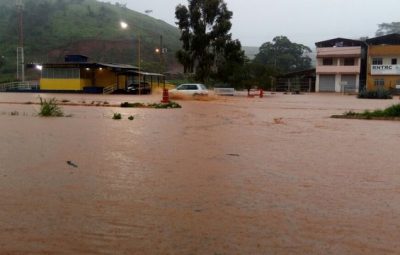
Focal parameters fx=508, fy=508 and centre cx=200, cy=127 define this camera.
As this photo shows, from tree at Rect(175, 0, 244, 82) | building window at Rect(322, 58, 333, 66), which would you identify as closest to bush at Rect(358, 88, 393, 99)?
tree at Rect(175, 0, 244, 82)

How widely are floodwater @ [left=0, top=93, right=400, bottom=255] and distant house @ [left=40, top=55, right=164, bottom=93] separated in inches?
1646

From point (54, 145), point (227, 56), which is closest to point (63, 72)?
point (227, 56)

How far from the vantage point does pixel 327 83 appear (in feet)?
228

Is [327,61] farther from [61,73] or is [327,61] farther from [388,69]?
[61,73]

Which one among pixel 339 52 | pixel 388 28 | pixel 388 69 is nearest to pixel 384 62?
pixel 388 69

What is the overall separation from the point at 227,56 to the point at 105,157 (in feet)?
158

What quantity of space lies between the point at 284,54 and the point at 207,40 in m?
43.5

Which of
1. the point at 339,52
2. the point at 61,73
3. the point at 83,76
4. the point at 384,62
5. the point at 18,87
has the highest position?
the point at 339,52

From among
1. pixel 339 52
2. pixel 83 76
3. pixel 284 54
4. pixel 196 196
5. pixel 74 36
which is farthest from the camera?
pixel 74 36

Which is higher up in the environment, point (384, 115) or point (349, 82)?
point (349, 82)

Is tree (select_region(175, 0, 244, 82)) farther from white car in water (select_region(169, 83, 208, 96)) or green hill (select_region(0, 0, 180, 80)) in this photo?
green hill (select_region(0, 0, 180, 80))

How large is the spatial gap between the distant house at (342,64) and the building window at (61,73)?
1290 inches

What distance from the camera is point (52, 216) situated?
200 inches

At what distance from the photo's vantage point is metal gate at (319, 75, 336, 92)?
69125mm
